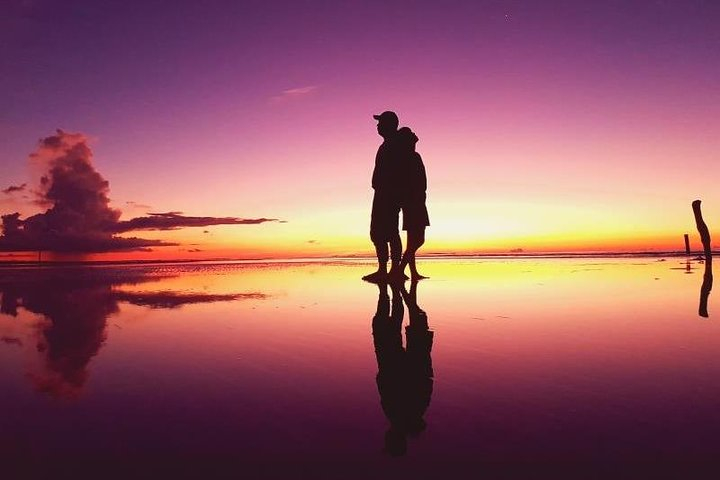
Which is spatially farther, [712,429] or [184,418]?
[184,418]

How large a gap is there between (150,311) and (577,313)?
6144 millimetres

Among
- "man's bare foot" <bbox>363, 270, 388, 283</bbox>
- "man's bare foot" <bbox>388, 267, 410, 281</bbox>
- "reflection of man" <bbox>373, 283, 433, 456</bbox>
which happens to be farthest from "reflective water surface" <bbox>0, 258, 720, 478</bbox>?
"man's bare foot" <bbox>363, 270, 388, 283</bbox>

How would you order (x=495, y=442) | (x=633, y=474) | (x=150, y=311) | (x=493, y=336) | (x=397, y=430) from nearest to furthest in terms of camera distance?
(x=633, y=474) < (x=495, y=442) < (x=397, y=430) < (x=493, y=336) < (x=150, y=311)

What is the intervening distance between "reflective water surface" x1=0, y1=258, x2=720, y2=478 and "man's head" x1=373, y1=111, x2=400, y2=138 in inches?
286

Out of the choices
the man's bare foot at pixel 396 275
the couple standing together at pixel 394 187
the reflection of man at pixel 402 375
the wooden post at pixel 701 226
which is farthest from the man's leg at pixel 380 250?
the wooden post at pixel 701 226

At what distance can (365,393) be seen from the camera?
9.32 ft

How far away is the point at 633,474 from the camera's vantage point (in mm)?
1730

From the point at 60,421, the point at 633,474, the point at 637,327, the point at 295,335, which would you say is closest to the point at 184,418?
the point at 60,421

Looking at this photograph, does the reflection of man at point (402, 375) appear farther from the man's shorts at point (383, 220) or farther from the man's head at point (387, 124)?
the man's head at point (387, 124)

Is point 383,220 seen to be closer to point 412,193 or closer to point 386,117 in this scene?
point 412,193

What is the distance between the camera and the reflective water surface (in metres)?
1.94

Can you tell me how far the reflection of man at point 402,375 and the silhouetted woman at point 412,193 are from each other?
684 centimetres

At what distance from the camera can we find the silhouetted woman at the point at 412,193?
12500 mm

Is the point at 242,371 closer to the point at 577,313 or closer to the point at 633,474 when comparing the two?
the point at 633,474
